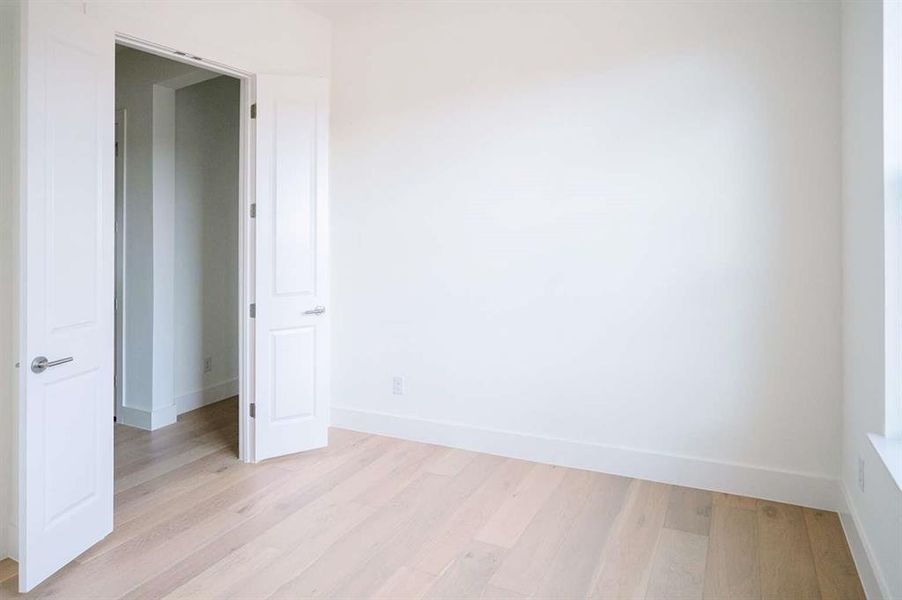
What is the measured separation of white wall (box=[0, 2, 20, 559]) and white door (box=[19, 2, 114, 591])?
16cm

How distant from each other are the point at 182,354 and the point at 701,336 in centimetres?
380

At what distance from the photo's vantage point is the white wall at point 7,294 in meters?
2.25

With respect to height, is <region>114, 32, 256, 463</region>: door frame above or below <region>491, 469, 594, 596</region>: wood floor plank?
above

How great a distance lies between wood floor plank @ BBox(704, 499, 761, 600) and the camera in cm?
215

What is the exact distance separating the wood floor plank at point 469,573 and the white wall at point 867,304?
136 cm

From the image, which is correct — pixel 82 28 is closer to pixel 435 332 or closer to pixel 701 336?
pixel 435 332

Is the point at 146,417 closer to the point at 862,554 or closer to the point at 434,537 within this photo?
the point at 434,537

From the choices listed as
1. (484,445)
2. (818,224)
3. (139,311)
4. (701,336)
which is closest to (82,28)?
(139,311)

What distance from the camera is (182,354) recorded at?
4.49 m

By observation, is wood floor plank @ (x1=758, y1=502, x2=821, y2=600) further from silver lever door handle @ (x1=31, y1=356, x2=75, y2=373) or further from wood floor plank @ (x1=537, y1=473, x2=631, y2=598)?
silver lever door handle @ (x1=31, y1=356, x2=75, y2=373)

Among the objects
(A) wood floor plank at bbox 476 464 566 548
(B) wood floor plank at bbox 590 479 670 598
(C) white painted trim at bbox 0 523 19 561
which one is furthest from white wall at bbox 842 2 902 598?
(C) white painted trim at bbox 0 523 19 561

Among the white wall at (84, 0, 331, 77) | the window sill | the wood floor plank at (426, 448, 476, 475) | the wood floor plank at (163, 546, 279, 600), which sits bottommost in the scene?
the wood floor plank at (163, 546, 279, 600)

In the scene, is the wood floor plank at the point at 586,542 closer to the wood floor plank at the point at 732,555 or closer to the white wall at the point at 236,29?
the wood floor plank at the point at 732,555

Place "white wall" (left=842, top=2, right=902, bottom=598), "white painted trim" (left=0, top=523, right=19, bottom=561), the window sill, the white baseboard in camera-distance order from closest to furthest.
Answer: the window sill, "white wall" (left=842, top=2, right=902, bottom=598), "white painted trim" (left=0, top=523, right=19, bottom=561), the white baseboard
